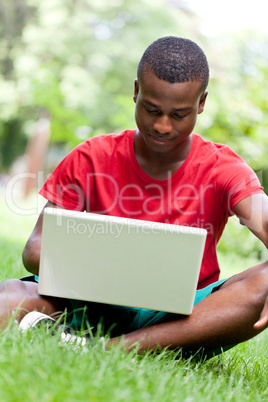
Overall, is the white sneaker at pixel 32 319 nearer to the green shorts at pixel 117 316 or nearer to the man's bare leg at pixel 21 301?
the man's bare leg at pixel 21 301

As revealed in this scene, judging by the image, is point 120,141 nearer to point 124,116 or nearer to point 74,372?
point 74,372

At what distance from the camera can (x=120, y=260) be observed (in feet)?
6.06

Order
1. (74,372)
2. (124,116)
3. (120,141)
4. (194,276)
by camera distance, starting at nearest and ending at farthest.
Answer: (74,372), (194,276), (120,141), (124,116)

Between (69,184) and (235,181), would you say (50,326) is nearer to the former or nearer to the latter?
(69,184)

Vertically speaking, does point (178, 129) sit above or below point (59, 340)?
above

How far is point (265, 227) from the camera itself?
220 cm

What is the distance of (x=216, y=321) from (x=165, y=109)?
2.84 ft

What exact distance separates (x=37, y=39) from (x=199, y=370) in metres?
14.4

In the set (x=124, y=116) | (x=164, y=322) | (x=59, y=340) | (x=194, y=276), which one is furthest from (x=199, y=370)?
(x=124, y=116)

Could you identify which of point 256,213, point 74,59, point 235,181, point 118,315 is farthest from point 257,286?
point 74,59

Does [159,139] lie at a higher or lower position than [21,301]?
higher

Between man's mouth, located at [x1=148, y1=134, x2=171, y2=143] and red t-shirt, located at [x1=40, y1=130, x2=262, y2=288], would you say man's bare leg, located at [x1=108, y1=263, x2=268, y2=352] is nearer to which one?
red t-shirt, located at [x1=40, y1=130, x2=262, y2=288]

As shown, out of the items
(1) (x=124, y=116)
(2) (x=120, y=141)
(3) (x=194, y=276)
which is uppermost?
(2) (x=120, y=141)

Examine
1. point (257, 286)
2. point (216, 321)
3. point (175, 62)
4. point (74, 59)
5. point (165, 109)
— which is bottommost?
point (216, 321)
